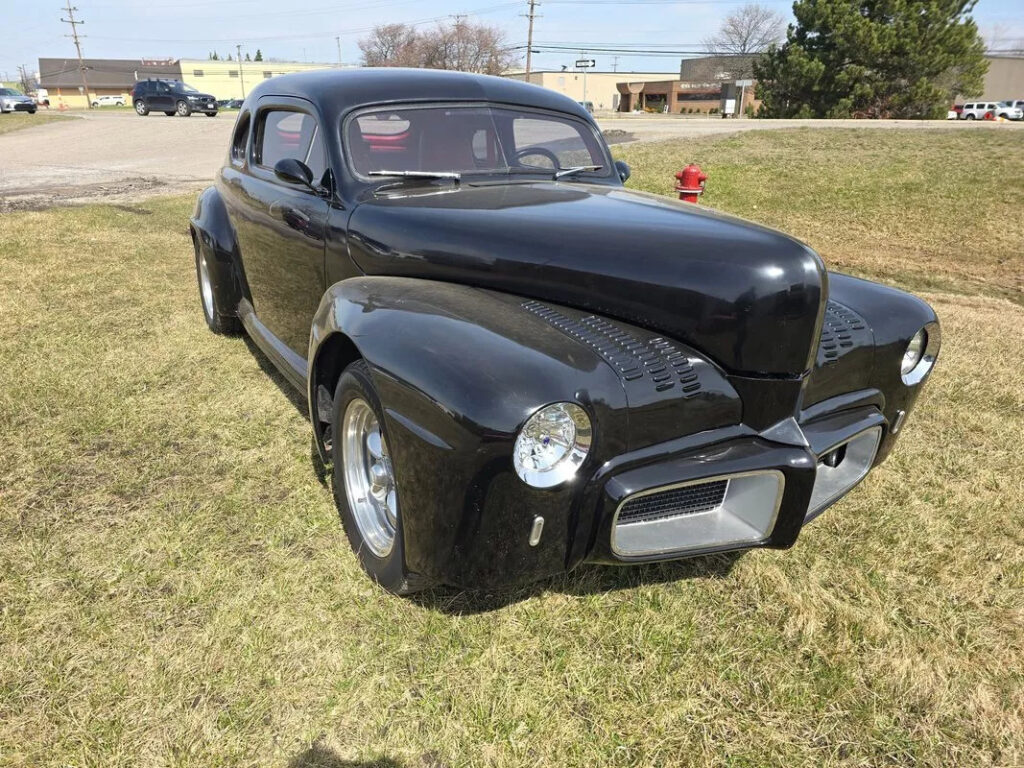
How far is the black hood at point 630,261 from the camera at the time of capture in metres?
1.99

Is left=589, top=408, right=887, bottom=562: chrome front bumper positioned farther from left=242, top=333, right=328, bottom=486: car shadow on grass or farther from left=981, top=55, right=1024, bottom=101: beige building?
left=981, top=55, right=1024, bottom=101: beige building

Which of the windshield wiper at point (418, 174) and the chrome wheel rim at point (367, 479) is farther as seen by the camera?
the windshield wiper at point (418, 174)

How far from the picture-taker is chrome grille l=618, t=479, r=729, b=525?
189cm

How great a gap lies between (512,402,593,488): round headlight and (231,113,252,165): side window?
10.4ft

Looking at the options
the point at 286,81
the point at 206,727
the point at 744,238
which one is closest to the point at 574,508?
the point at 744,238

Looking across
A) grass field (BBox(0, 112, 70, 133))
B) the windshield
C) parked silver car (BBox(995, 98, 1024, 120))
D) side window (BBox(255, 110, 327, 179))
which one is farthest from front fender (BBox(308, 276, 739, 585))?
parked silver car (BBox(995, 98, 1024, 120))

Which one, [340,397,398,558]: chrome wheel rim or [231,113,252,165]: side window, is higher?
[231,113,252,165]: side window

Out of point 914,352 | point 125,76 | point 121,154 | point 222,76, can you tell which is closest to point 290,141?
Answer: point 914,352

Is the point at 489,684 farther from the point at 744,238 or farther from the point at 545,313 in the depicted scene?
the point at 744,238

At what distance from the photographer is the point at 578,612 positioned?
7.41 ft

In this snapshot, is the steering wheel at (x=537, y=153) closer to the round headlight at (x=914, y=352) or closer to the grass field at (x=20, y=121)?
the round headlight at (x=914, y=352)

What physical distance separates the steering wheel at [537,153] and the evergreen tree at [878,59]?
90.1 feet

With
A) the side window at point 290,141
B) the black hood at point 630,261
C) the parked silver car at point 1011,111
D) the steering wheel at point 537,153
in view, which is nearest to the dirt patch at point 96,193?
the side window at point 290,141

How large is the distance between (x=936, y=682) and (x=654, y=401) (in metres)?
1.22
